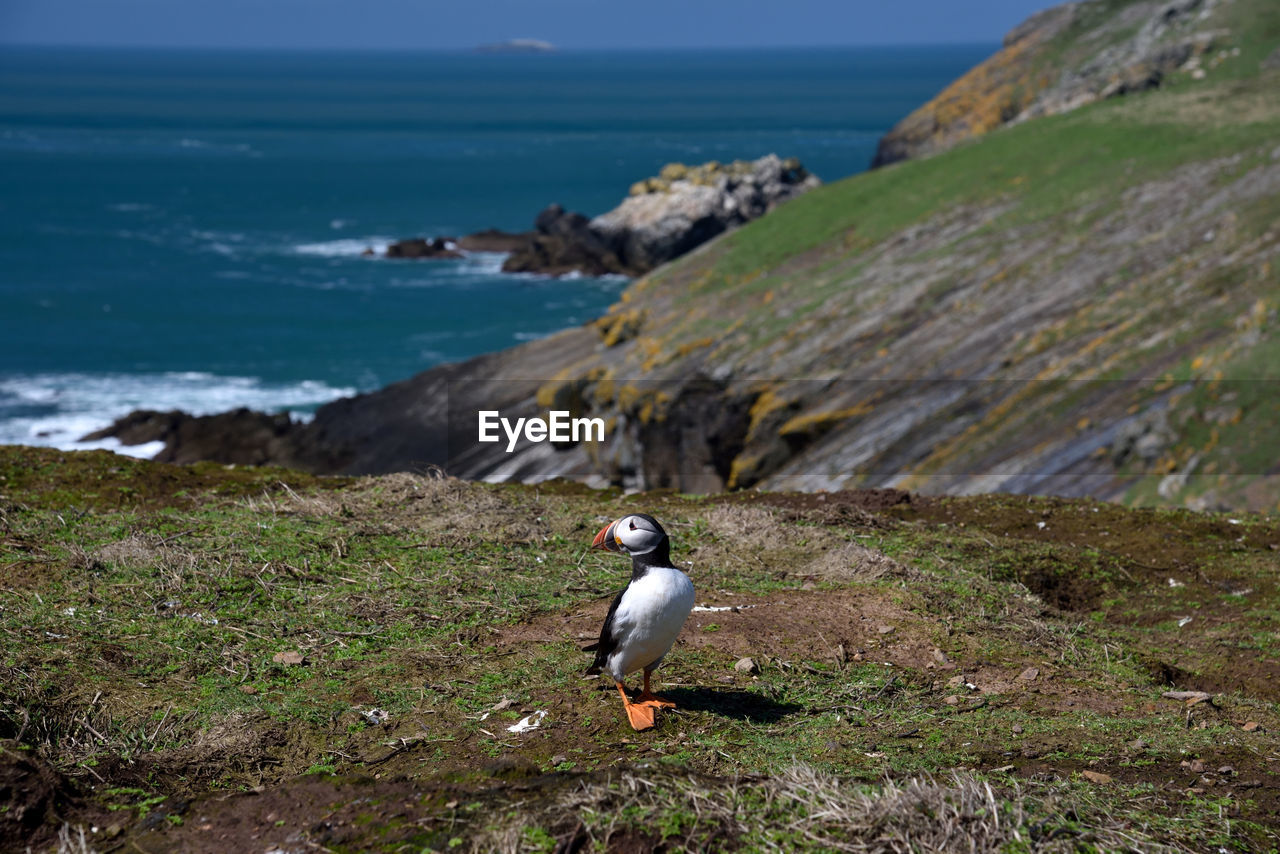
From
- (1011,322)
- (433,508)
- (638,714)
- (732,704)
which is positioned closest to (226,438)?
(1011,322)

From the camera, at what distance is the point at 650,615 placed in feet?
25.2

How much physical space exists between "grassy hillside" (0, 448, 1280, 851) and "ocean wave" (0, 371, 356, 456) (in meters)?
39.7

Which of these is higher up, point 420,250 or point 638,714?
point 638,714

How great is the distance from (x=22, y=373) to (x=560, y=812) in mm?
62924

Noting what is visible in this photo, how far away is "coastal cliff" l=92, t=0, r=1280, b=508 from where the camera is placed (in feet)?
75.0

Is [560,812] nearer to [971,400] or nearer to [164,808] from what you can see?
[164,808]

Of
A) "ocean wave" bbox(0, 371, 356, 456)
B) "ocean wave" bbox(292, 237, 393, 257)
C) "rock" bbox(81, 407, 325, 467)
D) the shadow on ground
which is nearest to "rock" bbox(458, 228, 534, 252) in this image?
"ocean wave" bbox(292, 237, 393, 257)

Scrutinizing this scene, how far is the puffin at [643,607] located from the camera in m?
7.71

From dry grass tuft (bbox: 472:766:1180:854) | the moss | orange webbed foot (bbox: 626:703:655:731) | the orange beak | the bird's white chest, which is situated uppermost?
the orange beak

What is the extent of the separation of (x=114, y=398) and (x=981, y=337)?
44333 mm

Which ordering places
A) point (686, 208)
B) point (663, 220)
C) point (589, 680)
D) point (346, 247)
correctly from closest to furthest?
point (589, 680)
point (686, 208)
point (663, 220)
point (346, 247)

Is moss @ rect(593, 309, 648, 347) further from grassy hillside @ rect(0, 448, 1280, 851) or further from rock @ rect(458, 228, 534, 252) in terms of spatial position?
rock @ rect(458, 228, 534, 252)

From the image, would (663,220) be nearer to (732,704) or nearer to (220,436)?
(220,436)

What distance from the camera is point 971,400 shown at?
27.3 metres
